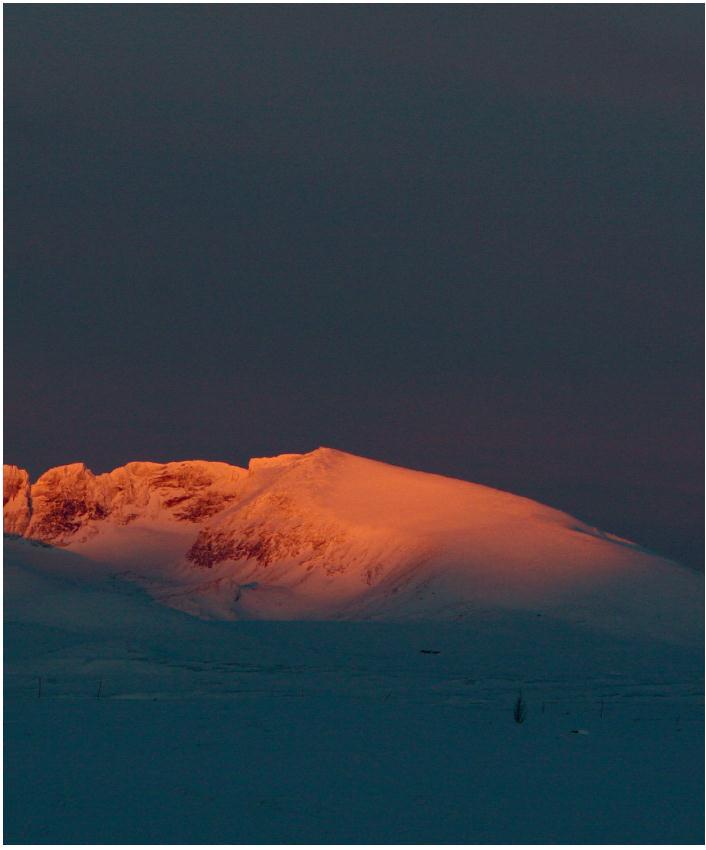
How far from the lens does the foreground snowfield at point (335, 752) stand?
37.0ft

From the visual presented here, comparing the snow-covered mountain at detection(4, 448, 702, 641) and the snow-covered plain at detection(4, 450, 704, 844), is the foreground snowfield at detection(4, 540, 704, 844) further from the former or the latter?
the snow-covered mountain at detection(4, 448, 702, 641)

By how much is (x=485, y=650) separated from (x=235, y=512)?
132ft

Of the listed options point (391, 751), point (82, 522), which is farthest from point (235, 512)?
point (391, 751)

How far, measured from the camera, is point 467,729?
16.7 m

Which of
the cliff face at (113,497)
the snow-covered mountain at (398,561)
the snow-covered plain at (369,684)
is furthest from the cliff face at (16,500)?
the snow-covered plain at (369,684)

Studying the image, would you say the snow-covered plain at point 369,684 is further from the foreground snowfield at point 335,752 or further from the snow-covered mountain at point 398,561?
the snow-covered mountain at point 398,561

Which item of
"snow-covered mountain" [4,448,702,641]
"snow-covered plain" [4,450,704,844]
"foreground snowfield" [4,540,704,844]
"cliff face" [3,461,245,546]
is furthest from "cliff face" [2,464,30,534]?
"foreground snowfield" [4,540,704,844]

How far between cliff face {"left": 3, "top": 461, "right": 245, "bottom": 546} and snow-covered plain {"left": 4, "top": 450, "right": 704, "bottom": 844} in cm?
3620

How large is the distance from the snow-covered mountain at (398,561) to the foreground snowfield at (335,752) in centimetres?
2058

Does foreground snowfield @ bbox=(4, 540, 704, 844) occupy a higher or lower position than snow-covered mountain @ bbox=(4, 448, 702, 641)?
lower

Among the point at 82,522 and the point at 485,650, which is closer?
the point at 485,650

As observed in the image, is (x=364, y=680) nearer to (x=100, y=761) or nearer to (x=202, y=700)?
(x=202, y=700)

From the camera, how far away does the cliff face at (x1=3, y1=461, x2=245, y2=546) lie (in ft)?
362

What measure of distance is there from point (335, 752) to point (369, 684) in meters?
10.1
